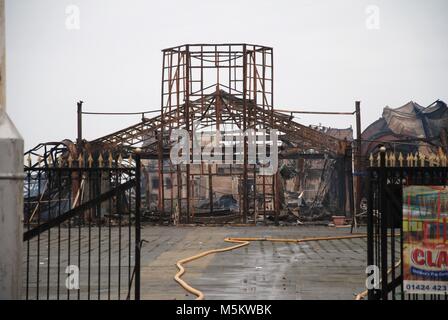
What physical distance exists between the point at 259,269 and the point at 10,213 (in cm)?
694

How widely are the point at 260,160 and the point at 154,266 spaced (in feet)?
48.9

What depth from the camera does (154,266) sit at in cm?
1389

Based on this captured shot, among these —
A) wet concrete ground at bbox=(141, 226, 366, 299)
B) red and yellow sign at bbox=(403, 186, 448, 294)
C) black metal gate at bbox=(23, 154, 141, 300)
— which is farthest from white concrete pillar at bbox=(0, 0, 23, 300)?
red and yellow sign at bbox=(403, 186, 448, 294)

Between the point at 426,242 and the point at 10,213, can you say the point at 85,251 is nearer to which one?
the point at 10,213

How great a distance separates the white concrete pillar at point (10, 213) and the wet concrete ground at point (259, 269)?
318cm

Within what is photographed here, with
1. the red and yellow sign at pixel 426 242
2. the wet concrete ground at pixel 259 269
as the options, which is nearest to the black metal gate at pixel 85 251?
the wet concrete ground at pixel 259 269

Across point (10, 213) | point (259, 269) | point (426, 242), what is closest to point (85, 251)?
point (259, 269)

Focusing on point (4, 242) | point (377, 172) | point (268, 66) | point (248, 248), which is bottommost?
point (248, 248)

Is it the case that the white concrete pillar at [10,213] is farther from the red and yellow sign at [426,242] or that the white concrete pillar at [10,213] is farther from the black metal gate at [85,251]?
the red and yellow sign at [426,242]

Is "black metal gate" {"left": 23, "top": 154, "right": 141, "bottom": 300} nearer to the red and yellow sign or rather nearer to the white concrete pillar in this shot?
the white concrete pillar

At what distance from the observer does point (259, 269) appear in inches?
520

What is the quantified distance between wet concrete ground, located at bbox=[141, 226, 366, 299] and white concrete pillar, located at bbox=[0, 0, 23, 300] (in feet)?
10.4

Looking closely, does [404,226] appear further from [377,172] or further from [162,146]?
[162,146]
